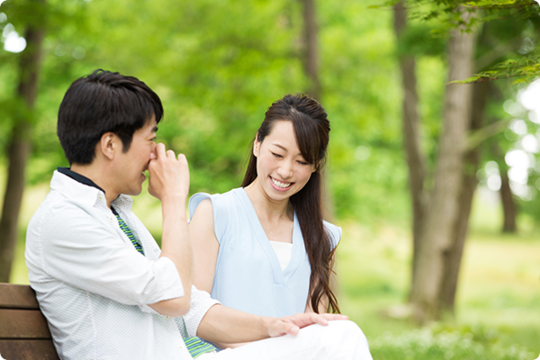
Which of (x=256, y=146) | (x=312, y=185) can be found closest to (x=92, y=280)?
(x=256, y=146)

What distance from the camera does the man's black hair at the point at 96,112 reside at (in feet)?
5.88

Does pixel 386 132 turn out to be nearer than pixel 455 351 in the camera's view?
No

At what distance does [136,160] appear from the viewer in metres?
1.90

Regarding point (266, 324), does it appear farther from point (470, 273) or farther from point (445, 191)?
point (470, 273)

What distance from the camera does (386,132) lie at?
1357 cm

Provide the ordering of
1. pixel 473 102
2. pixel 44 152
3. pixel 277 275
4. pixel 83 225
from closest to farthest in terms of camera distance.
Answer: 1. pixel 83 225
2. pixel 277 275
3. pixel 473 102
4. pixel 44 152

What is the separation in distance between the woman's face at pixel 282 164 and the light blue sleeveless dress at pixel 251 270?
0.62 ft

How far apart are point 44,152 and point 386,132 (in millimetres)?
8323

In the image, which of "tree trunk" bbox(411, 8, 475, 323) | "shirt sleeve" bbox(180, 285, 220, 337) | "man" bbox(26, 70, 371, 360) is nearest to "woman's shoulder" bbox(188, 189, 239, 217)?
"shirt sleeve" bbox(180, 285, 220, 337)

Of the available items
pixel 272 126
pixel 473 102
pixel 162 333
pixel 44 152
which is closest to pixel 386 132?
pixel 473 102

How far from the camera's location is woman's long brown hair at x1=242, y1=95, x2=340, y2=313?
2.59 m

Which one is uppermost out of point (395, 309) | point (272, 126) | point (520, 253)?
point (272, 126)

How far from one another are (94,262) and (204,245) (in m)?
0.91

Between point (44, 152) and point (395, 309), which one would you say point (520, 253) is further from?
point (44, 152)
